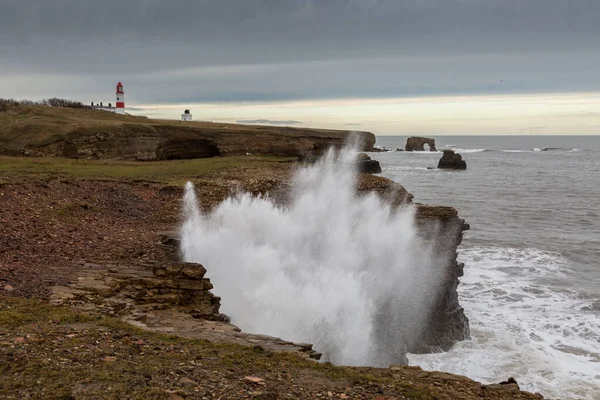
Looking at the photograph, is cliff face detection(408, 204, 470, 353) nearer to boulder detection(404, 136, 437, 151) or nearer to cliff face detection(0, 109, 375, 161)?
cliff face detection(0, 109, 375, 161)

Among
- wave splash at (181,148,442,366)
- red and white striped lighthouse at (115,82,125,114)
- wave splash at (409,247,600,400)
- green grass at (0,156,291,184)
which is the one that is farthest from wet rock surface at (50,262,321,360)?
red and white striped lighthouse at (115,82,125,114)

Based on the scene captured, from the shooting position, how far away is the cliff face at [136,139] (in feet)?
76.1

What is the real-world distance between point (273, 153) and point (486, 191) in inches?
916

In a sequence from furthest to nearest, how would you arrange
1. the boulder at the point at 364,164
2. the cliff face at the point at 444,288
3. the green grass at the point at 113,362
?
the boulder at the point at 364,164 < the cliff face at the point at 444,288 < the green grass at the point at 113,362

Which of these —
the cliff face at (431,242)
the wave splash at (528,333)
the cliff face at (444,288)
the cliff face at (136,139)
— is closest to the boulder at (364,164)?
the cliff face at (136,139)

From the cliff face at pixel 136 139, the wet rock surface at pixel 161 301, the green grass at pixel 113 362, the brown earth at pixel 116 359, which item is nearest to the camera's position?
the green grass at pixel 113 362

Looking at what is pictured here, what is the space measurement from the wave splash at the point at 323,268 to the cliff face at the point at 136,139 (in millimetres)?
8556

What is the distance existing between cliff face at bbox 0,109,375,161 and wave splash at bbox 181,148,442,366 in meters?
8.56

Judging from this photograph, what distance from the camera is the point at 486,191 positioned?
43.9 m

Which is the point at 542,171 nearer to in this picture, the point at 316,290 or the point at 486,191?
the point at 486,191

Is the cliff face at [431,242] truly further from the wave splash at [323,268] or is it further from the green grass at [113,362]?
the green grass at [113,362]

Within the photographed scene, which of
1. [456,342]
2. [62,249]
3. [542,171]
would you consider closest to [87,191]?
[62,249]

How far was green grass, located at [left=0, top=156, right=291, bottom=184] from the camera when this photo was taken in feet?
59.2

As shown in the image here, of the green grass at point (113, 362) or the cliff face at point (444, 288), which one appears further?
the cliff face at point (444, 288)
